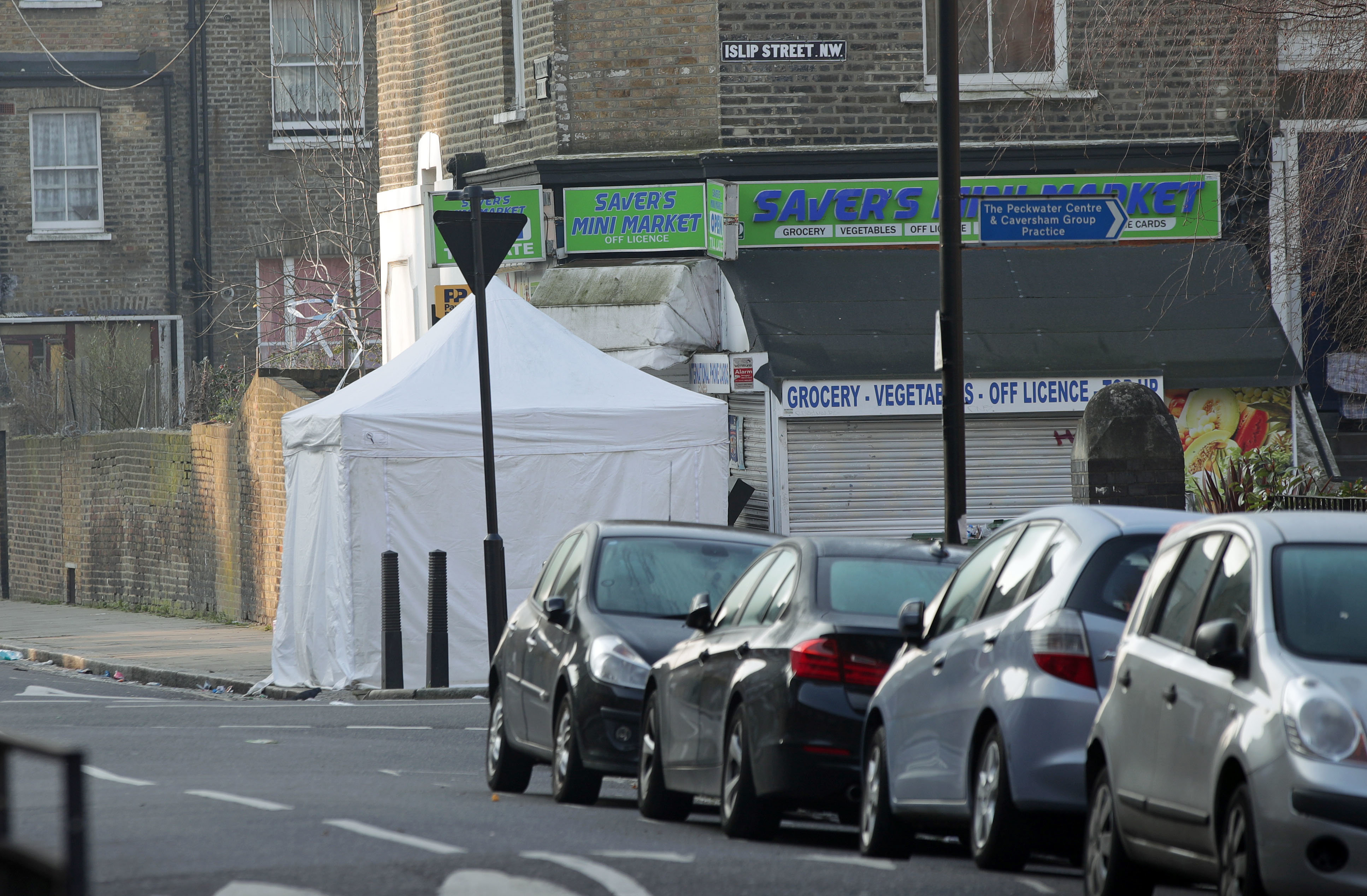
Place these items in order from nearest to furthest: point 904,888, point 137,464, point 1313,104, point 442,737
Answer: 1. point 904,888
2. point 442,737
3. point 1313,104
4. point 137,464

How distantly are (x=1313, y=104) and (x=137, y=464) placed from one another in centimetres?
1735

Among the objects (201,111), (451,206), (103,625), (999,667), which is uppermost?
(201,111)

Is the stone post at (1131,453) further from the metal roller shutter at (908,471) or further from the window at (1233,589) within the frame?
the window at (1233,589)

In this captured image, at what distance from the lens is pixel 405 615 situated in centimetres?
1755

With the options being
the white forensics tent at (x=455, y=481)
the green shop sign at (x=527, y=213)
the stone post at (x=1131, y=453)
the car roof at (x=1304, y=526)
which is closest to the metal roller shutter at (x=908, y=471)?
the white forensics tent at (x=455, y=481)

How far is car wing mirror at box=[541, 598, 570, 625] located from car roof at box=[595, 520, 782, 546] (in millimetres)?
469

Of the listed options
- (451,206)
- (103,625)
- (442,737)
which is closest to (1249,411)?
(451,206)

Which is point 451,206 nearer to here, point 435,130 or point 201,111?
point 435,130

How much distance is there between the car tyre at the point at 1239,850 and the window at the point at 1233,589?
52 cm

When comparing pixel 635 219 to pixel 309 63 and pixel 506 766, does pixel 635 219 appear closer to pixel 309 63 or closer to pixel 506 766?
pixel 506 766

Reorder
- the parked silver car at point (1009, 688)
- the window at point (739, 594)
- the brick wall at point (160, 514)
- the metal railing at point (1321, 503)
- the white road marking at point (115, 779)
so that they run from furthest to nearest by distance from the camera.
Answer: the brick wall at point (160, 514) < the metal railing at point (1321, 503) < the white road marking at point (115, 779) < the window at point (739, 594) < the parked silver car at point (1009, 688)

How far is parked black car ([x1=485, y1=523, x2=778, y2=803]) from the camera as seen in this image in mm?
10484

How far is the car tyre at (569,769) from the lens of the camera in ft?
34.7

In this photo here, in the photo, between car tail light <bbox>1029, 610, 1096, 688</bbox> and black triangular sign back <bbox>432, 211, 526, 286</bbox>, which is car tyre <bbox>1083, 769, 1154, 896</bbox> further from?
black triangular sign back <bbox>432, 211, 526, 286</bbox>
